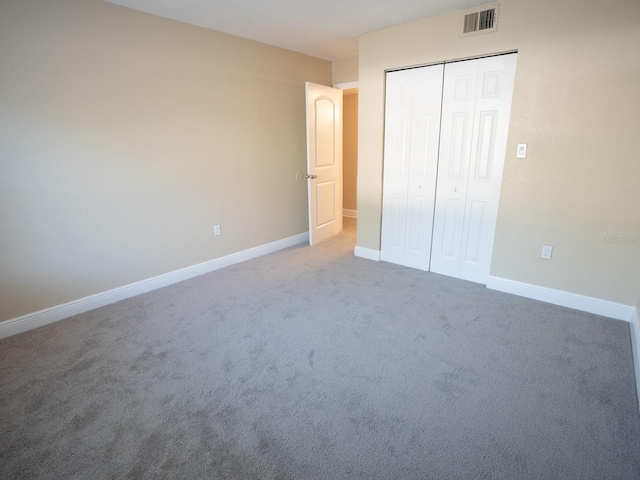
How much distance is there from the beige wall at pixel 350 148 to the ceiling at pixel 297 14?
2090 millimetres

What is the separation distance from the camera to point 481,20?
2654 millimetres

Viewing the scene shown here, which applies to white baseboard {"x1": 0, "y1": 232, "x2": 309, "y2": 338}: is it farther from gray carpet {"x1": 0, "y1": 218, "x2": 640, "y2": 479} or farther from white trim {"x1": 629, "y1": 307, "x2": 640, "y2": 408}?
white trim {"x1": 629, "y1": 307, "x2": 640, "y2": 408}

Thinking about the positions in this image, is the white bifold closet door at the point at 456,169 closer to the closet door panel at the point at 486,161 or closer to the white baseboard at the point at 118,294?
the closet door panel at the point at 486,161

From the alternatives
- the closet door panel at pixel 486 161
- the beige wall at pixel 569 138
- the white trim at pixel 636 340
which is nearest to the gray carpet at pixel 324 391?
the white trim at pixel 636 340

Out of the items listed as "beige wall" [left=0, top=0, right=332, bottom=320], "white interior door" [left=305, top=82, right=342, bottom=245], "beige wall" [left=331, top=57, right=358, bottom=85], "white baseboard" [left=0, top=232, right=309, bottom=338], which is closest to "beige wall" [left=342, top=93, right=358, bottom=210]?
"white interior door" [left=305, top=82, right=342, bottom=245]

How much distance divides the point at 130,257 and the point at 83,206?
592 millimetres

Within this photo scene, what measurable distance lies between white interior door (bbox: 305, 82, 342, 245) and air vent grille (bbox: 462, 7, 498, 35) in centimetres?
178

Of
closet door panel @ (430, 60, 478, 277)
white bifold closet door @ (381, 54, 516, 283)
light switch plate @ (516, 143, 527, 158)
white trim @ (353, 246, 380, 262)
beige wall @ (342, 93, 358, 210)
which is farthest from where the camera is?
beige wall @ (342, 93, 358, 210)

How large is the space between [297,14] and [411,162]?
1738 mm

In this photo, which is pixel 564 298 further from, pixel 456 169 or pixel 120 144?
pixel 120 144

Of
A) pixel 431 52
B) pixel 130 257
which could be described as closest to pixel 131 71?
pixel 130 257

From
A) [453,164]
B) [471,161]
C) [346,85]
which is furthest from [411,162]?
[346,85]

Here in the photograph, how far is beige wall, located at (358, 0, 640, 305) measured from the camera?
2236mm

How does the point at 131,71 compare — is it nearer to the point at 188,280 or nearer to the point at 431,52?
the point at 188,280
